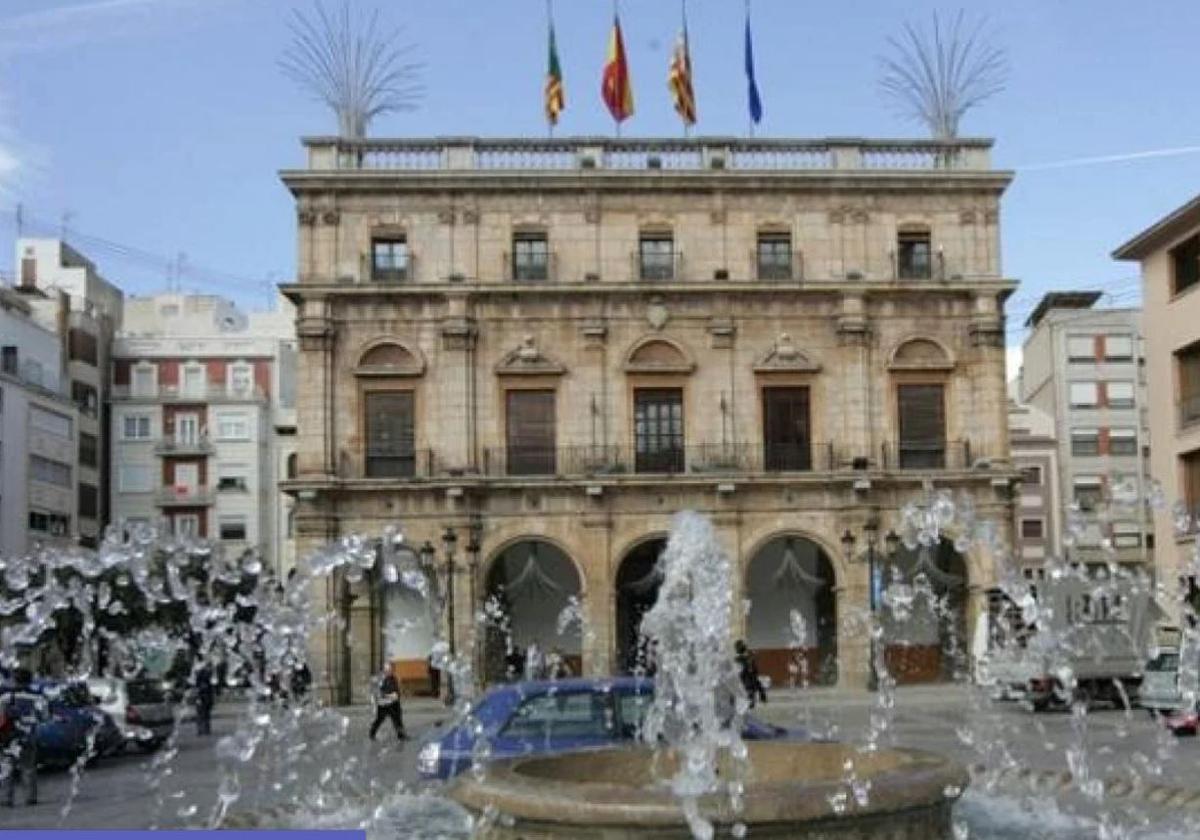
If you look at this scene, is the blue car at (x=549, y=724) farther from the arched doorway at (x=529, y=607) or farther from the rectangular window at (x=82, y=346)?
the rectangular window at (x=82, y=346)

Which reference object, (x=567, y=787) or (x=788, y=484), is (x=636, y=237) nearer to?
(x=788, y=484)

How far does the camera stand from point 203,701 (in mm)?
29016

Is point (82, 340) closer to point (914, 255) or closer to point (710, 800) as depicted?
point (914, 255)

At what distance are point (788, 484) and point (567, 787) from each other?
30.5m

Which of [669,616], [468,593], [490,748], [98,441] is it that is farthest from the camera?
[98,441]

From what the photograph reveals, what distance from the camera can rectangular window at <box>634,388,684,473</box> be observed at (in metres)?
38.0

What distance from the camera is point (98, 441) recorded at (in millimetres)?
65000

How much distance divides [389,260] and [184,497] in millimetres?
30142

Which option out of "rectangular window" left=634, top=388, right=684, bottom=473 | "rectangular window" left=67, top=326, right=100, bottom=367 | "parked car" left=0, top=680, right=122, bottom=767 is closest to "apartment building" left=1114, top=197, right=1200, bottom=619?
"rectangular window" left=634, top=388, right=684, bottom=473

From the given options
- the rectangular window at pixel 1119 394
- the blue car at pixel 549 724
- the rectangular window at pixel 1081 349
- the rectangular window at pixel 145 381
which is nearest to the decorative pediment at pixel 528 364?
the blue car at pixel 549 724

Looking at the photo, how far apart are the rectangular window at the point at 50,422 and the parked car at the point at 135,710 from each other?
111 ft

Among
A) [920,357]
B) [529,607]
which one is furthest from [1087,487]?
[529,607]

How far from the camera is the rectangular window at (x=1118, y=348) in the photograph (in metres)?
65.9

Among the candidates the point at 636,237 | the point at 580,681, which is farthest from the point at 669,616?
the point at 636,237
